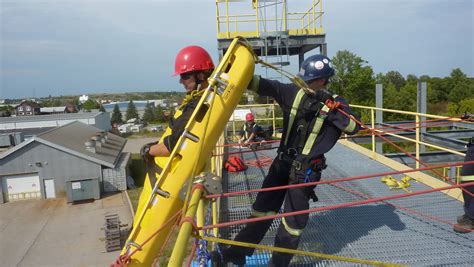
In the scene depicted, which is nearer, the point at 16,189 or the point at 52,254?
the point at 52,254

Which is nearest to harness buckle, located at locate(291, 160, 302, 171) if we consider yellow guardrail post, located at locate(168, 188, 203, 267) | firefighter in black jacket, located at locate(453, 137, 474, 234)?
yellow guardrail post, located at locate(168, 188, 203, 267)

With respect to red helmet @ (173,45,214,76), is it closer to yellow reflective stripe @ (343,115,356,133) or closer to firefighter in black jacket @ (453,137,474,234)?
yellow reflective stripe @ (343,115,356,133)

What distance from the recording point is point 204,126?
83.6 inches

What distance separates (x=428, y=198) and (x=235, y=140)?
7.05m

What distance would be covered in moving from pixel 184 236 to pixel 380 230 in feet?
10.1

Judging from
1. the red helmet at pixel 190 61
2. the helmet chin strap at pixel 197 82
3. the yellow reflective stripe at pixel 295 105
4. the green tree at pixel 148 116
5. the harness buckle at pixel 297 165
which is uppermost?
the red helmet at pixel 190 61

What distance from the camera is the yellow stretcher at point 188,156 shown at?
83.0 inches

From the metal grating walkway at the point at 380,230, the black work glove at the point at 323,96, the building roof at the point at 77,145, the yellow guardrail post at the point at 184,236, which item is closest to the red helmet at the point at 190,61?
the yellow guardrail post at the point at 184,236

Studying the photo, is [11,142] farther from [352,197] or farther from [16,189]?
[352,197]

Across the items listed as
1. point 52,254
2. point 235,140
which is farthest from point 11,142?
point 235,140

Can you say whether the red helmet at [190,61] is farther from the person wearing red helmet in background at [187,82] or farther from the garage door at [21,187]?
the garage door at [21,187]

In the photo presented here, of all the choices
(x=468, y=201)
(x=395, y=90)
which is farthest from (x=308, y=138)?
(x=395, y=90)

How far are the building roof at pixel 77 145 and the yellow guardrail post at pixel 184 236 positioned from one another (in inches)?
822

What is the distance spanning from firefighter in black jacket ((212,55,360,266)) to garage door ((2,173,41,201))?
21.7 meters
